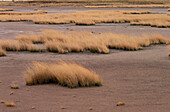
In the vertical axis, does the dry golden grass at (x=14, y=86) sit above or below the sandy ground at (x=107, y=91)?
above

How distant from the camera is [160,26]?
34.0m

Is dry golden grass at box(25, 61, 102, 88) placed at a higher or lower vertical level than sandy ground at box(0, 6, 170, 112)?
higher

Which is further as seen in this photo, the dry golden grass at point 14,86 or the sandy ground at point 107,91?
the dry golden grass at point 14,86

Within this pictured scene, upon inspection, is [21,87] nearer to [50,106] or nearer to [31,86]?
[31,86]

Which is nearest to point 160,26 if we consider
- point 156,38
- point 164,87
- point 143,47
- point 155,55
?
point 156,38

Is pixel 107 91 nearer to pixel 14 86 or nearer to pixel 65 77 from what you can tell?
pixel 65 77

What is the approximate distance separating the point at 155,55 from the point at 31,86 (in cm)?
807

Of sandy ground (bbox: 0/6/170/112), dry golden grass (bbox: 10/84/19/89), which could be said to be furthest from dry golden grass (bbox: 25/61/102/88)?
dry golden grass (bbox: 10/84/19/89)

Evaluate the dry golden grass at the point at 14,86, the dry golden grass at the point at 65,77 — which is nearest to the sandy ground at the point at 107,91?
the dry golden grass at the point at 14,86

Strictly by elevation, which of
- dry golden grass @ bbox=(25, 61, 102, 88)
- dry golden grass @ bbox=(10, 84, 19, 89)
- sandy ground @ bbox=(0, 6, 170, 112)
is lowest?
sandy ground @ bbox=(0, 6, 170, 112)

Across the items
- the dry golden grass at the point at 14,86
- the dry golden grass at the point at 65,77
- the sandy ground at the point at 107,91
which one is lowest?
the sandy ground at the point at 107,91

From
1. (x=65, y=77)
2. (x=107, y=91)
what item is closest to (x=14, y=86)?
(x=65, y=77)

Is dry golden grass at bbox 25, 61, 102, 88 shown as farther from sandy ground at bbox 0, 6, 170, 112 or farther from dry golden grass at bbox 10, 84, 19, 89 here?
dry golden grass at bbox 10, 84, 19, 89

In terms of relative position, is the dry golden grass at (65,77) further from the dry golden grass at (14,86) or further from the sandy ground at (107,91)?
the dry golden grass at (14,86)
